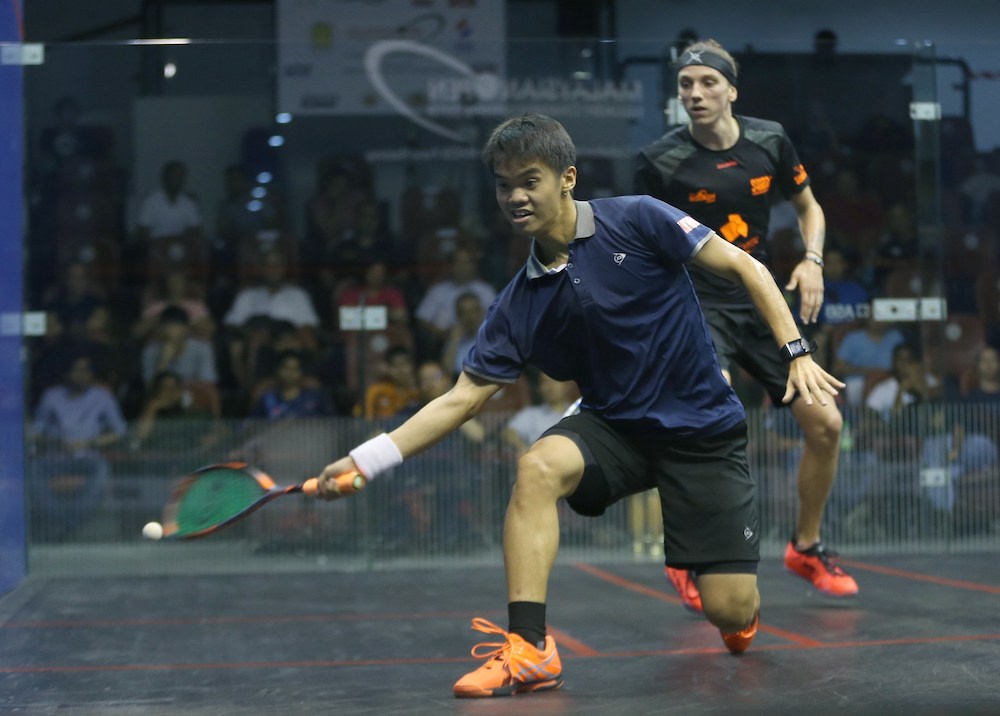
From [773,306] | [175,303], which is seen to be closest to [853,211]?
[175,303]

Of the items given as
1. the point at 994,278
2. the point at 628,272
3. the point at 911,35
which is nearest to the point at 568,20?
the point at 911,35

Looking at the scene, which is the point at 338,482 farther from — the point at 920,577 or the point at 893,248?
the point at 893,248

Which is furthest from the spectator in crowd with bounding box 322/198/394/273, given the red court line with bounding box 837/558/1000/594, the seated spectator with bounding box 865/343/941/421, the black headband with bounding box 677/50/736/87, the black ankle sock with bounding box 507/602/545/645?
the black ankle sock with bounding box 507/602/545/645

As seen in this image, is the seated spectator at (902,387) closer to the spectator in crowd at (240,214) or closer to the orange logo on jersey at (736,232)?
the orange logo on jersey at (736,232)

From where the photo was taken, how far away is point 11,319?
5629 mm

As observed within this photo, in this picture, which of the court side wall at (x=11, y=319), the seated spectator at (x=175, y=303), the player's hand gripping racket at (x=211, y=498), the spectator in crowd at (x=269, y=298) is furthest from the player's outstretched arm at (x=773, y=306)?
the seated spectator at (x=175, y=303)

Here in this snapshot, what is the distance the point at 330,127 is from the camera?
6402mm

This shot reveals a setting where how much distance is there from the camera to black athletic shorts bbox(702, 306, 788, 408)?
430 centimetres

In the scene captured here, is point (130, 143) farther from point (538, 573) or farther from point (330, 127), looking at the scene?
point (538, 573)

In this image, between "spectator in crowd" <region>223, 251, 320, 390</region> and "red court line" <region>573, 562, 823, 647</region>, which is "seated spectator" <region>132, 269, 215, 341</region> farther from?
"red court line" <region>573, 562, 823, 647</region>

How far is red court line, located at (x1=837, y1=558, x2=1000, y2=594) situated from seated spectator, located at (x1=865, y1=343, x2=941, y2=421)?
2.34 ft

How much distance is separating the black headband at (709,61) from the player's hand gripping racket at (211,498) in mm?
1811

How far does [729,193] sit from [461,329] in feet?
7.52

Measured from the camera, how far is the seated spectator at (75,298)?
6289 mm
